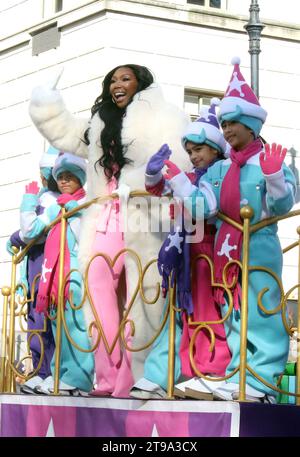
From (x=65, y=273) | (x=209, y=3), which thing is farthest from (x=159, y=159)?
(x=209, y=3)

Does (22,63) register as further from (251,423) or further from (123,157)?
(251,423)

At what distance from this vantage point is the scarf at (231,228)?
5398 millimetres

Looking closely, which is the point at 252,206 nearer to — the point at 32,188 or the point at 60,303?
the point at 60,303

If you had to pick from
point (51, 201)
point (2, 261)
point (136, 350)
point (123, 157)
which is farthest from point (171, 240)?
point (2, 261)

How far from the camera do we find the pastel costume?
269 inches

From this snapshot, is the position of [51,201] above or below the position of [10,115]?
below

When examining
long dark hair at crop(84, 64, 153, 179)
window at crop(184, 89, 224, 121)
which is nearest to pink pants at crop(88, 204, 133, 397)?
long dark hair at crop(84, 64, 153, 179)

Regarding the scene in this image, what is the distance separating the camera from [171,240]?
5.57 m

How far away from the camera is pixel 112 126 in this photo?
6.47 metres

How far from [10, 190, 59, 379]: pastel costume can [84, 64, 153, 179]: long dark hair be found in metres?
0.73

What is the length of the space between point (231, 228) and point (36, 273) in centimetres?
194

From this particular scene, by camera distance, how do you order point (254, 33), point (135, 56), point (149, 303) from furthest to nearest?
point (135, 56) < point (254, 33) < point (149, 303)

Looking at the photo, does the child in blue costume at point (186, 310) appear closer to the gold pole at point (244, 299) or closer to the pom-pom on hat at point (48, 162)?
the gold pole at point (244, 299)

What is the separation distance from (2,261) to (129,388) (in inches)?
483
